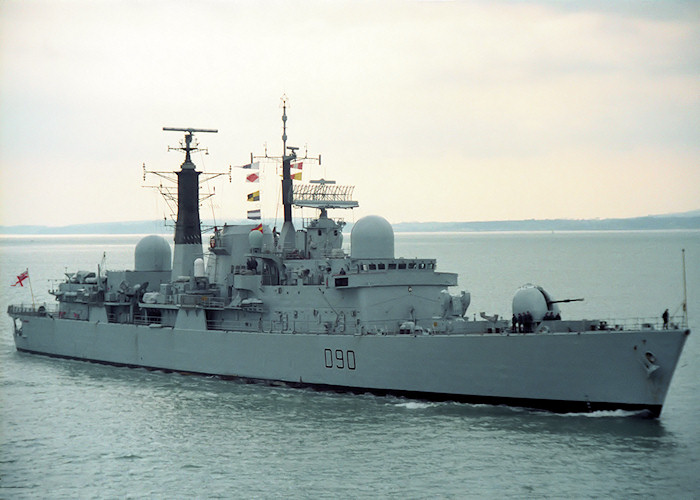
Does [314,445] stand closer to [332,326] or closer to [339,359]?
[339,359]

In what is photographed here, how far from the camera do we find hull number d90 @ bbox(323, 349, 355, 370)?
24.6 meters

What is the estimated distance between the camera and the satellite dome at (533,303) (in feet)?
75.5

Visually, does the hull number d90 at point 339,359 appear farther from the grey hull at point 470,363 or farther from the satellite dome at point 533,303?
the satellite dome at point 533,303

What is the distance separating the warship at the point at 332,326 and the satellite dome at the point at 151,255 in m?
0.08

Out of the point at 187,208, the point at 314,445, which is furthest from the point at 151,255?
the point at 314,445

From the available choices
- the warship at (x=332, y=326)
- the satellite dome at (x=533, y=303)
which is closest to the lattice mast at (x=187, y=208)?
the warship at (x=332, y=326)

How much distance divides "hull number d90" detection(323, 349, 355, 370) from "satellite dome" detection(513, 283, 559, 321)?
5.31 metres

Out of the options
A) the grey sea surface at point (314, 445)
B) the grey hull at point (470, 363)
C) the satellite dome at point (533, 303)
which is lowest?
the grey sea surface at point (314, 445)

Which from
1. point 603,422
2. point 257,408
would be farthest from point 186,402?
point 603,422

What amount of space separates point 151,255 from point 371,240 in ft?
42.8

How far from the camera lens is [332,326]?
25.9m

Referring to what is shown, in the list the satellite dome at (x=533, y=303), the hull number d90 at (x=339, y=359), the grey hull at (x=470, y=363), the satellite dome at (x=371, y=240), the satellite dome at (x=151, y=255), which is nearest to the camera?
the grey hull at (x=470, y=363)

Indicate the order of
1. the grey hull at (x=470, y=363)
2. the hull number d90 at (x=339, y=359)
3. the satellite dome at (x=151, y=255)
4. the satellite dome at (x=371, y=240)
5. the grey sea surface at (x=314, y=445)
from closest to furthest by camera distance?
the grey sea surface at (x=314, y=445), the grey hull at (x=470, y=363), the hull number d90 at (x=339, y=359), the satellite dome at (x=371, y=240), the satellite dome at (x=151, y=255)

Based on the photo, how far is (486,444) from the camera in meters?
19.5
